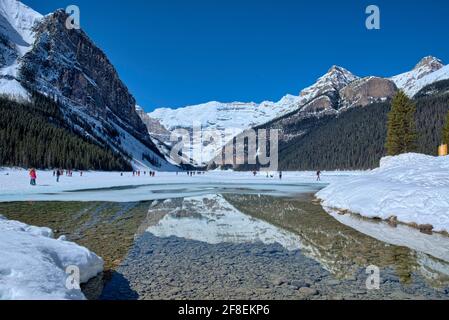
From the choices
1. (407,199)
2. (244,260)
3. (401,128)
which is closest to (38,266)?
(244,260)

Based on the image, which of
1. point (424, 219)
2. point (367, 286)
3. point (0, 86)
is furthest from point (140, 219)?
point (0, 86)

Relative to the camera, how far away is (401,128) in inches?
2319

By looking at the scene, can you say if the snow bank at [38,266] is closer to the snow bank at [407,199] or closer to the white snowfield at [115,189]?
the snow bank at [407,199]

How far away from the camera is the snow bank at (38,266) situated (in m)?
5.74

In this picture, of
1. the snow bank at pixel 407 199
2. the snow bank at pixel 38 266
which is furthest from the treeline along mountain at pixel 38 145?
the snow bank at pixel 38 266

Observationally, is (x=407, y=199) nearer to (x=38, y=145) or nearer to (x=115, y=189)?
(x=115, y=189)

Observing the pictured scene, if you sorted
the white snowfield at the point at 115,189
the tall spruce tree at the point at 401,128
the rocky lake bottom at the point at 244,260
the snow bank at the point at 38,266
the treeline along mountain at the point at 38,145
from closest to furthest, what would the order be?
the snow bank at the point at 38,266, the rocky lake bottom at the point at 244,260, the white snowfield at the point at 115,189, the tall spruce tree at the point at 401,128, the treeline along mountain at the point at 38,145

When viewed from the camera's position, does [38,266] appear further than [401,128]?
No

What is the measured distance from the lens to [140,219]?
58.2 feet

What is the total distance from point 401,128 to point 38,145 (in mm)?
111697

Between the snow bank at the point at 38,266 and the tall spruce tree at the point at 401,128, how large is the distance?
61118 millimetres

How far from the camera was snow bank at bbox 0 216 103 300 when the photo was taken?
226 inches

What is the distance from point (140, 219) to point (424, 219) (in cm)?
1405

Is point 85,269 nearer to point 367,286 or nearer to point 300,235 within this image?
point 367,286
